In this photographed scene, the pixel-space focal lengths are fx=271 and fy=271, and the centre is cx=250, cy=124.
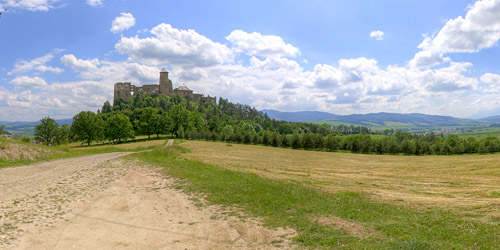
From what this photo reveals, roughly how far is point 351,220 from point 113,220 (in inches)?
313

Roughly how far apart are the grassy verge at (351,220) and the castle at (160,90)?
155445 millimetres

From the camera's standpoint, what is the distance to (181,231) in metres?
8.30

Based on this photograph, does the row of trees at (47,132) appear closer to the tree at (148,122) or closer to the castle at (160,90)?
the tree at (148,122)

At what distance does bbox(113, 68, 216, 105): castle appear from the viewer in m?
154

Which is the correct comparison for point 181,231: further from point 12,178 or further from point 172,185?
point 12,178

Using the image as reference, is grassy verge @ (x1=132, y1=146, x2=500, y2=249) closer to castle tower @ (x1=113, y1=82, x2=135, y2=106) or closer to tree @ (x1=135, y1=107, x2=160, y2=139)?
tree @ (x1=135, y1=107, x2=160, y2=139)

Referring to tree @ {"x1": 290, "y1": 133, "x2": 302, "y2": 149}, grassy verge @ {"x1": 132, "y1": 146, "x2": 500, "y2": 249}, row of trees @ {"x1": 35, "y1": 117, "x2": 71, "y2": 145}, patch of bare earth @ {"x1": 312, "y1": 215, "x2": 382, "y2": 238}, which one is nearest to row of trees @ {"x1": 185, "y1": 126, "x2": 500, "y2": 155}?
tree @ {"x1": 290, "y1": 133, "x2": 302, "y2": 149}

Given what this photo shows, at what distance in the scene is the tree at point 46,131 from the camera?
63.4m

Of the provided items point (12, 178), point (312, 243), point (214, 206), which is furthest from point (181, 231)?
point (12, 178)

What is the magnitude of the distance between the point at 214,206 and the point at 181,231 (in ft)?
8.62

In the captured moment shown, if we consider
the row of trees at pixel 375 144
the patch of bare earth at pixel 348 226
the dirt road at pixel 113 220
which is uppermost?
the patch of bare earth at pixel 348 226

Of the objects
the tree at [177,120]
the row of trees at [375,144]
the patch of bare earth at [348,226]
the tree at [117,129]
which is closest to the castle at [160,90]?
the tree at [177,120]

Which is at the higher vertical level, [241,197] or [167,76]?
[167,76]

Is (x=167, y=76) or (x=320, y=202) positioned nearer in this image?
(x=320, y=202)
